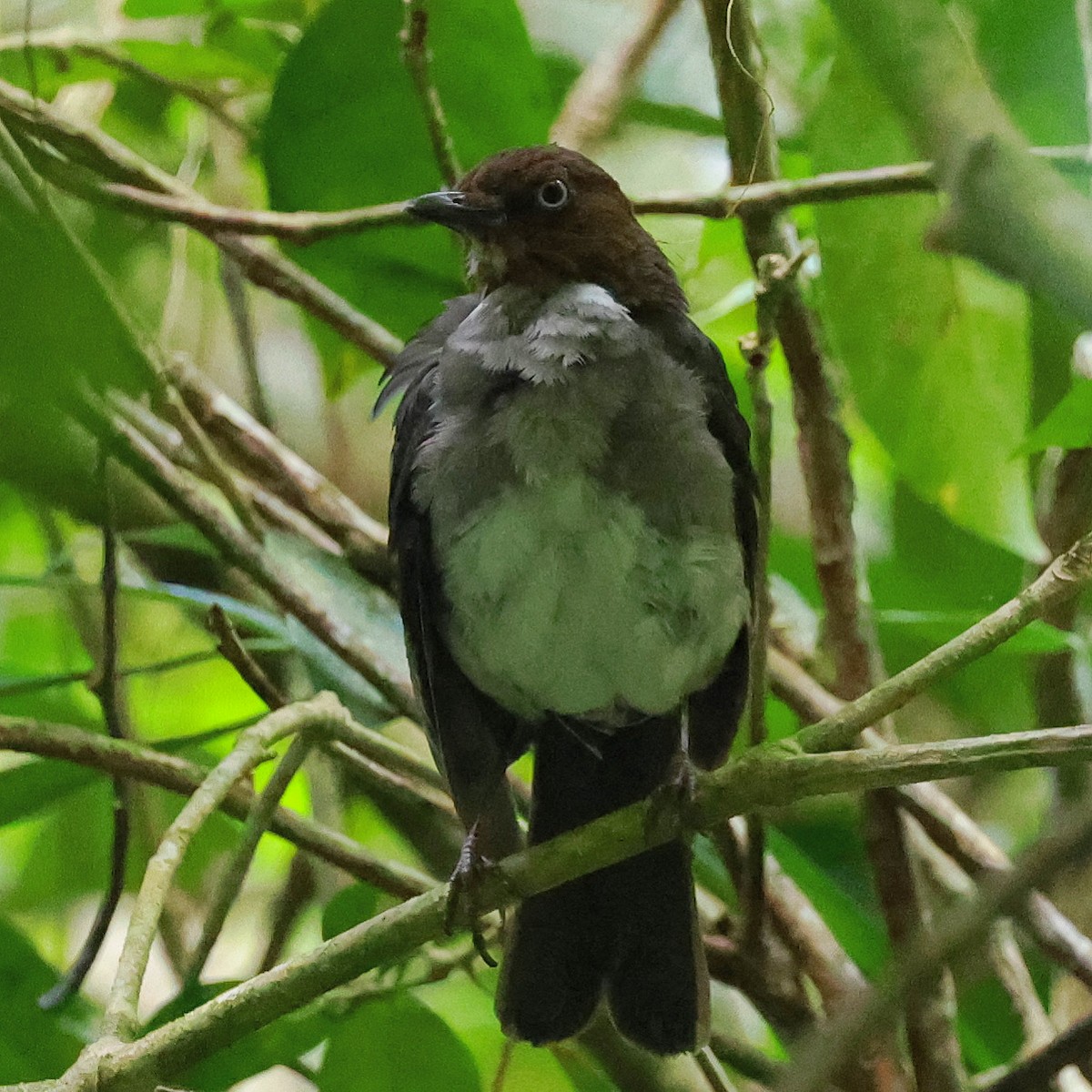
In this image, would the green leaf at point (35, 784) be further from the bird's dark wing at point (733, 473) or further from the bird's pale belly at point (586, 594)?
the bird's dark wing at point (733, 473)

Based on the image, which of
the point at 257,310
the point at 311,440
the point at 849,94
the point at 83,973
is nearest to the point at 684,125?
the point at 849,94

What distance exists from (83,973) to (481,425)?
94 centimetres

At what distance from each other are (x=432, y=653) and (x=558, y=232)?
71 cm

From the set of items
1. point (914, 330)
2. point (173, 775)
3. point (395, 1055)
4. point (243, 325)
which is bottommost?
point (395, 1055)

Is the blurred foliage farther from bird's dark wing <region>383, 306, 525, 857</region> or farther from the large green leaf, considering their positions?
bird's dark wing <region>383, 306, 525, 857</region>

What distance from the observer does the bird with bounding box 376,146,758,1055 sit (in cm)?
206

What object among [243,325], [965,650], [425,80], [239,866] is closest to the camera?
[965,650]

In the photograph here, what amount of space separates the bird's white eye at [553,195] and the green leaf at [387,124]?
0.23 m

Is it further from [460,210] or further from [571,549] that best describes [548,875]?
[460,210]

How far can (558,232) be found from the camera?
2355 mm

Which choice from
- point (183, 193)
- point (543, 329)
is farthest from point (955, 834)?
point (183, 193)

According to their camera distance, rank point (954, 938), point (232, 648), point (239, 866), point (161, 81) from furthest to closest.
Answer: point (161, 81), point (232, 648), point (239, 866), point (954, 938)

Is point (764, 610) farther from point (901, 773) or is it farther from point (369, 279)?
point (369, 279)

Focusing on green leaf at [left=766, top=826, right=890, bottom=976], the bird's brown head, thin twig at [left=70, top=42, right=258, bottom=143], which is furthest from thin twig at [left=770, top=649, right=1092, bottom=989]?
thin twig at [left=70, top=42, right=258, bottom=143]
